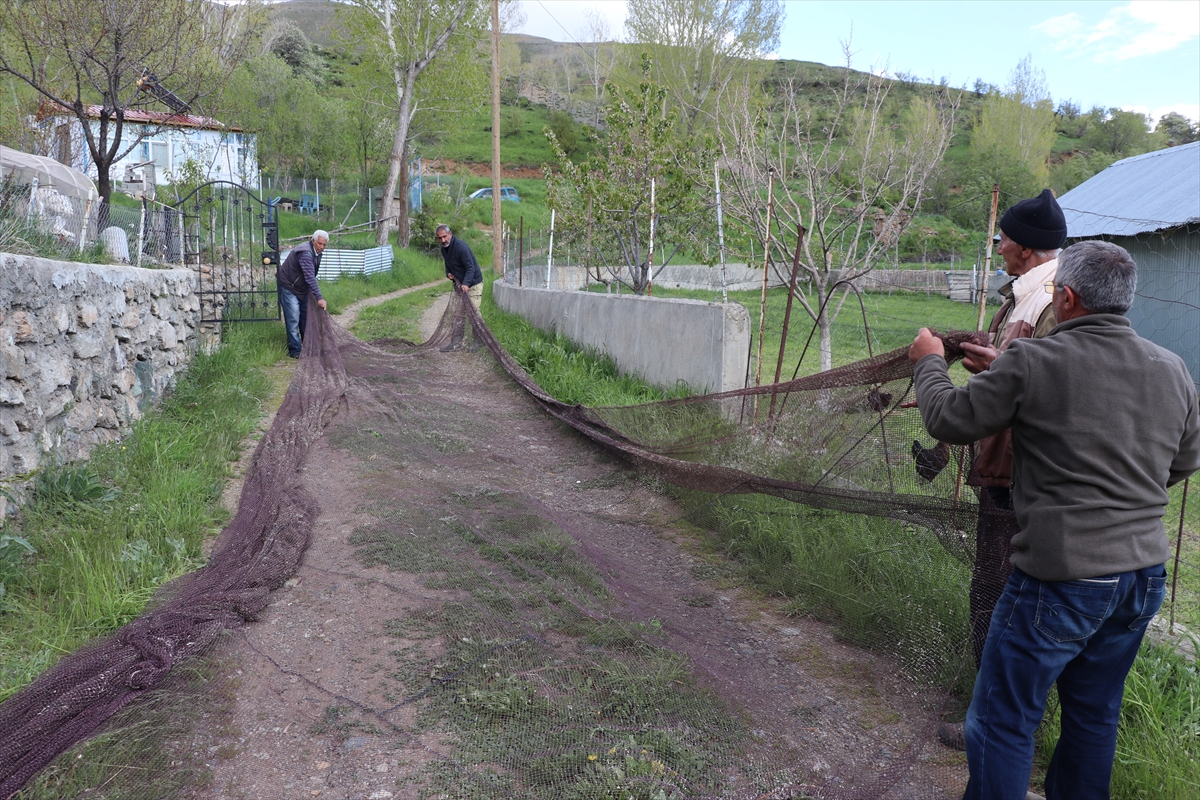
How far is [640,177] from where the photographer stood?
1149cm

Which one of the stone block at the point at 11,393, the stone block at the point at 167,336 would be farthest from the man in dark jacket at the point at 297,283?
the stone block at the point at 11,393

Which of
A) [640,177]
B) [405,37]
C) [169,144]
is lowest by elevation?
[640,177]

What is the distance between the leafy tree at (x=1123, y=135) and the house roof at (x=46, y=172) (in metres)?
52.0

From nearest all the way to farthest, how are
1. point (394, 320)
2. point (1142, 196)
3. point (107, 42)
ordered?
A: point (107, 42) < point (1142, 196) < point (394, 320)

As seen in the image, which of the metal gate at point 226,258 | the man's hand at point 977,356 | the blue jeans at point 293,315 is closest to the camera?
the man's hand at point 977,356

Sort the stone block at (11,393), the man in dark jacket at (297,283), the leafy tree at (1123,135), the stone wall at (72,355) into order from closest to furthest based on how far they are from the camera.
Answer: the stone block at (11,393) < the stone wall at (72,355) < the man in dark jacket at (297,283) < the leafy tree at (1123,135)

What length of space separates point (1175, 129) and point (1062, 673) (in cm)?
6593

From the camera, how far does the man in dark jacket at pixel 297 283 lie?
992 centimetres

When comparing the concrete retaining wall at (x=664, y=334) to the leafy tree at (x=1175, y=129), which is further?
the leafy tree at (x=1175, y=129)

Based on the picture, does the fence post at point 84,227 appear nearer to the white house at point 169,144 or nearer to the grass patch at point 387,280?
the white house at point 169,144

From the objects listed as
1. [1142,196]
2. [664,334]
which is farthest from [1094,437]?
[1142,196]

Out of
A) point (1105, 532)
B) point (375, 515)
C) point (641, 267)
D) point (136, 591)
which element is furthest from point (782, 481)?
point (641, 267)

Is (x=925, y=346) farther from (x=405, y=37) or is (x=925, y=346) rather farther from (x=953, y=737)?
(x=405, y=37)

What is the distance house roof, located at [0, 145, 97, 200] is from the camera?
11954 millimetres
